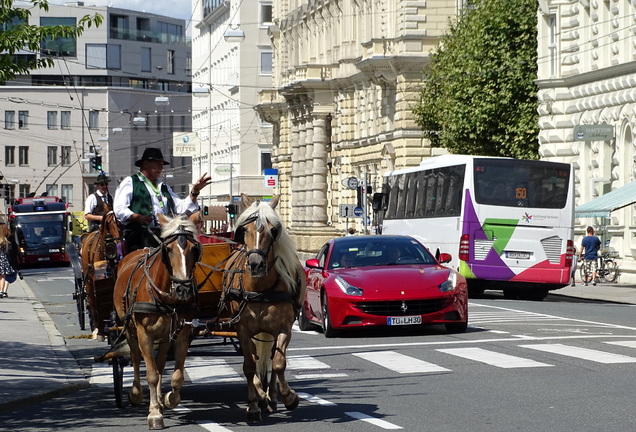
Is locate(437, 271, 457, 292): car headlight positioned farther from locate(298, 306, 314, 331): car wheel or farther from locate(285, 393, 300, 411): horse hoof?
locate(285, 393, 300, 411): horse hoof

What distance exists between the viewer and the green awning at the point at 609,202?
3836 centimetres

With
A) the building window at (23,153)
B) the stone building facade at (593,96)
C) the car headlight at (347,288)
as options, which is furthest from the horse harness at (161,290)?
the building window at (23,153)

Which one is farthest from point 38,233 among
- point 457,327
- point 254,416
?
point 254,416

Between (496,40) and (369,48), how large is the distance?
16666 millimetres

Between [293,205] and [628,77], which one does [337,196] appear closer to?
[293,205]

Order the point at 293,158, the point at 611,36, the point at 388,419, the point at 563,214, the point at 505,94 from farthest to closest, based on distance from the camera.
Result: the point at 293,158 → the point at 505,94 → the point at 611,36 → the point at 563,214 → the point at 388,419

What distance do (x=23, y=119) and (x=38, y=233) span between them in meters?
55.8

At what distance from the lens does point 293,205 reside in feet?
294

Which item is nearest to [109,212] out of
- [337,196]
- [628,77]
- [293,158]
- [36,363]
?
[36,363]

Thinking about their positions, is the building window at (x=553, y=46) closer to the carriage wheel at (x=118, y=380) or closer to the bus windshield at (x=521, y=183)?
the bus windshield at (x=521, y=183)

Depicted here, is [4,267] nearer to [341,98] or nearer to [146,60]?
[341,98]

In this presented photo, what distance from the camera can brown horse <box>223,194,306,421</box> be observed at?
12367 mm

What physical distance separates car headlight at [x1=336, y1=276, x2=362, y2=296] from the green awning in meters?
18.0

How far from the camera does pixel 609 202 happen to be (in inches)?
1555
